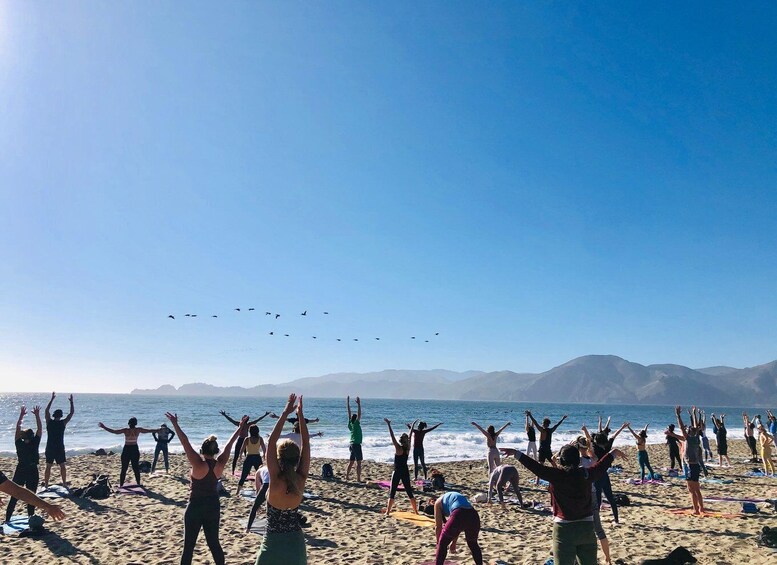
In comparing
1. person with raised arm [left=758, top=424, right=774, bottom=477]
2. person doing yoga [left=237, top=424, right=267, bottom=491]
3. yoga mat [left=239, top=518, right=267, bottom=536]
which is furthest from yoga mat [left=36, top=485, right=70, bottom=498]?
person with raised arm [left=758, top=424, right=774, bottom=477]

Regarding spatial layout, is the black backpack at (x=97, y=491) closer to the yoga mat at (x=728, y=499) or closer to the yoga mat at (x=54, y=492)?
the yoga mat at (x=54, y=492)

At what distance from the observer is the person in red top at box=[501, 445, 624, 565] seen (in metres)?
4.83

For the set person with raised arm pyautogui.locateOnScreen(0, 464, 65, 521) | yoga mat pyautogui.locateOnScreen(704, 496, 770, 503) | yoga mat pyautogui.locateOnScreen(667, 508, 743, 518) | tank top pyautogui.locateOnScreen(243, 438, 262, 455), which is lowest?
yoga mat pyautogui.locateOnScreen(704, 496, 770, 503)

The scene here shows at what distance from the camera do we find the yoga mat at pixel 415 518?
9.79 meters

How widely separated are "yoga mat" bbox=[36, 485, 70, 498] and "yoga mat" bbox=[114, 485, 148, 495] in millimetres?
1134

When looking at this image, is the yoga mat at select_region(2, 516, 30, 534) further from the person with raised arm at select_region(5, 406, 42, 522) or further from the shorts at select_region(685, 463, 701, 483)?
the shorts at select_region(685, 463, 701, 483)

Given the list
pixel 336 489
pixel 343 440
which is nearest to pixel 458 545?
pixel 336 489

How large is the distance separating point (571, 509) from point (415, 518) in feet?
20.2

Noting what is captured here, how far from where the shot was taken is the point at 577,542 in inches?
190

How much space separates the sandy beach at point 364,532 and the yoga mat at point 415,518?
230mm

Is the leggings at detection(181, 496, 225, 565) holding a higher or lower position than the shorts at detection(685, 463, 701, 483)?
higher

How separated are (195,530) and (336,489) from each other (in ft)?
28.2

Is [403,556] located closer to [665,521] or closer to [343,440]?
[665,521]

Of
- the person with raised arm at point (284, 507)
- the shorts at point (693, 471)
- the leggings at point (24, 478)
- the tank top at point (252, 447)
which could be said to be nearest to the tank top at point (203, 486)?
the person with raised arm at point (284, 507)
